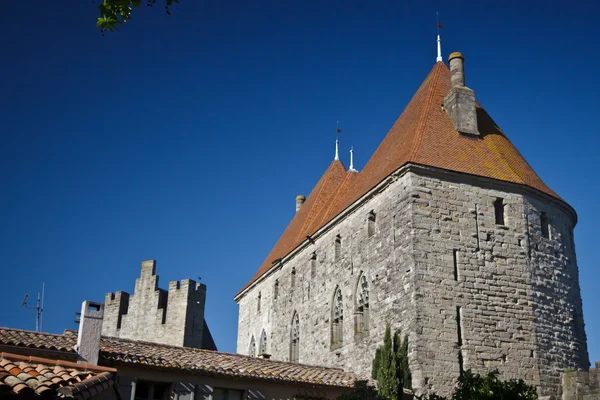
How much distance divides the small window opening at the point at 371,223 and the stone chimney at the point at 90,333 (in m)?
8.93

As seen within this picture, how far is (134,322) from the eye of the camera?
37.4 metres

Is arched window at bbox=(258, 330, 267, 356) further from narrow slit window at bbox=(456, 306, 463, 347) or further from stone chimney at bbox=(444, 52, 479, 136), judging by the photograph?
stone chimney at bbox=(444, 52, 479, 136)

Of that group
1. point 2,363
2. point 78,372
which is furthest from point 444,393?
point 2,363

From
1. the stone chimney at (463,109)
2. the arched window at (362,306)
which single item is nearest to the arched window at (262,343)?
the arched window at (362,306)

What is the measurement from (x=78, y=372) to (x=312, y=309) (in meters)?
15.2

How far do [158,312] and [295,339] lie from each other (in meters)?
11.7

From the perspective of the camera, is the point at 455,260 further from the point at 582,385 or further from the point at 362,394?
the point at 362,394

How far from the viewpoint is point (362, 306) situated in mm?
21906

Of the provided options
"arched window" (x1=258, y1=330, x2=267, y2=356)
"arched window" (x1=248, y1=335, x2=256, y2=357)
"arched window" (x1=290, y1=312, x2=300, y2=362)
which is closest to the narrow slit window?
"arched window" (x1=290, y1=312, x2=300, y2=362)

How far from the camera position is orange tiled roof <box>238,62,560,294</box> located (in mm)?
21078

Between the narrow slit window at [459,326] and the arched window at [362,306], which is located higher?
the arched window at [362,306]

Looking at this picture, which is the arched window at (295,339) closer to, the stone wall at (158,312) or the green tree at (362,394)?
the green tree at (362,394)

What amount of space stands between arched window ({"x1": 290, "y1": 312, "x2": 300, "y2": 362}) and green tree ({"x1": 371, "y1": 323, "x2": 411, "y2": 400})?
7123 millimetres

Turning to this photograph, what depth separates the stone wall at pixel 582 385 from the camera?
17.6 m
